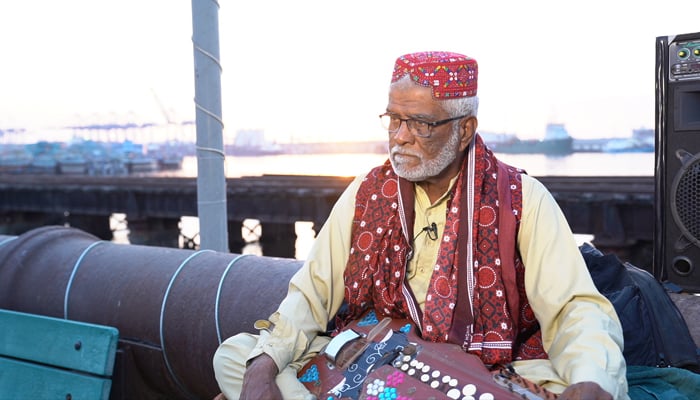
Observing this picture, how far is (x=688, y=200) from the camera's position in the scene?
3.09 meters

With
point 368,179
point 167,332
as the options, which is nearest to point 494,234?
point 368,179

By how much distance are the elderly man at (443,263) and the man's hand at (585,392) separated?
0.12 meters

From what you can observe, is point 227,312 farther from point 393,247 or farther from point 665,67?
point 665,67

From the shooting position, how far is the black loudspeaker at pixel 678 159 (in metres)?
3.05

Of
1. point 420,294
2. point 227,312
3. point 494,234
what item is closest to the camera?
point 494,234

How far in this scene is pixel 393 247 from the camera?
100 inches

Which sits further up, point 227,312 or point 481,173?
point 481,173

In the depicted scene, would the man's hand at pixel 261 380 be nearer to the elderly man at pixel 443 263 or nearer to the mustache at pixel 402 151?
the elderly man at pixel 443 263

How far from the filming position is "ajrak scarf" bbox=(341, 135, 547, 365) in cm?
232

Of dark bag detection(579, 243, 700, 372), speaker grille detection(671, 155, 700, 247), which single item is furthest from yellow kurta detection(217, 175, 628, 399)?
speaker grille detection(671, 155, 700, 247)

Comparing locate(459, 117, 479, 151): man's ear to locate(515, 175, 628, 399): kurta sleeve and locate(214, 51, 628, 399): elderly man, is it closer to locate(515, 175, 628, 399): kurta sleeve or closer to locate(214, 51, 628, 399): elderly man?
locate(214, 51, 628, 399): elderly man

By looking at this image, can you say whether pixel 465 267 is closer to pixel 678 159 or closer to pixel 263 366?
pixel 263 366

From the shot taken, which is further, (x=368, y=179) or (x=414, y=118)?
(x=368, y=179)

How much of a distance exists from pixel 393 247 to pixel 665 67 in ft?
5.51
